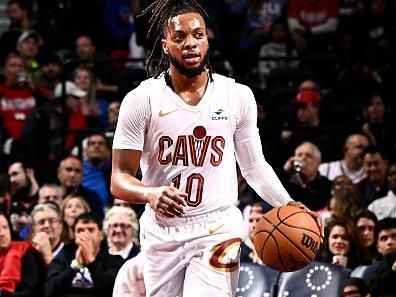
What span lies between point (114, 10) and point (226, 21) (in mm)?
1490

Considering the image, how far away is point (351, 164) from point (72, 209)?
2687 mm

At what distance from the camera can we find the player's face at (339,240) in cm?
925

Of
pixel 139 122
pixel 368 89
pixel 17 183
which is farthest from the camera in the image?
pixel 368 89

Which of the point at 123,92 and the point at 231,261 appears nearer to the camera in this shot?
the point at 231,261

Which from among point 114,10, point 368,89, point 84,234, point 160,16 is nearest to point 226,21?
point 114,10

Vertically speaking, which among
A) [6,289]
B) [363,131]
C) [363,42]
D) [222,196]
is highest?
[363,42]

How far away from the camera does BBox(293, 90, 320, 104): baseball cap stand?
1188cm

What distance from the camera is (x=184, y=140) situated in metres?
5.79

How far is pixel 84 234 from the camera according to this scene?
356 inches

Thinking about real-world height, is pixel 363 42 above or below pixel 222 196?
above

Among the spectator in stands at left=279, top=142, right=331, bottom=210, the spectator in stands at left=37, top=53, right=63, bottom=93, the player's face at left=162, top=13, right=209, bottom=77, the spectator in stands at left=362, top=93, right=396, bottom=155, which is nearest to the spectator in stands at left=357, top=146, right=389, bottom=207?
the spectator in stands at left=279, top=142, right=331, bottom=210

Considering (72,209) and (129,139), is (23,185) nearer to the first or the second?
(72,209)

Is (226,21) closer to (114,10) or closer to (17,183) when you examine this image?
(114,10)

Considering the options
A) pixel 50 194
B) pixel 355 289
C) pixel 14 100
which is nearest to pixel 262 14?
pixel 14 100
